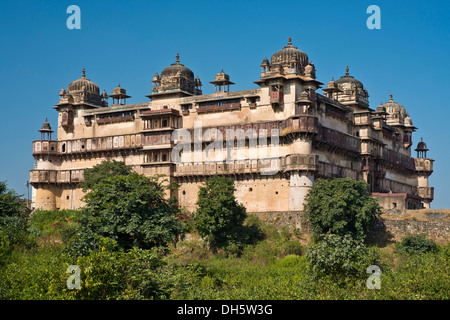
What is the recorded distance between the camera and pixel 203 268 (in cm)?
5269

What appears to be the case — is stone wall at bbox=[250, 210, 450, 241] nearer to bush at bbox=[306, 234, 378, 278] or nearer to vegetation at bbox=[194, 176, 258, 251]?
vegetation at bbox=[194, 176, 258, 251]

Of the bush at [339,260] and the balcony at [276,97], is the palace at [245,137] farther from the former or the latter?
the bush at [339,260]

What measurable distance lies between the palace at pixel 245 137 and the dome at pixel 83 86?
127 millimetres

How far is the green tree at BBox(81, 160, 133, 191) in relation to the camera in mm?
70188

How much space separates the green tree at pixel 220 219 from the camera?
60.4 m

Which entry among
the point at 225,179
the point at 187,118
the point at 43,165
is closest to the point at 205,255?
the point at 225,179

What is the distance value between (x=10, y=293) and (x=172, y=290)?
8417mm

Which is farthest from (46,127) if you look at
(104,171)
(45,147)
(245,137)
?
(245,137)

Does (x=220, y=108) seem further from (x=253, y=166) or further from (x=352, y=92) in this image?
(x=352, y=92)

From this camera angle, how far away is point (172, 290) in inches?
1623

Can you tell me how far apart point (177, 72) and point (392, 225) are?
84.5ft

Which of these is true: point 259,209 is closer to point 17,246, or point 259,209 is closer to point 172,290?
point 17,246

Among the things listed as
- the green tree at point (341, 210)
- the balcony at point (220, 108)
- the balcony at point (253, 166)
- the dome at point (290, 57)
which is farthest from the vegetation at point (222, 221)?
the dome at point (290, 57)

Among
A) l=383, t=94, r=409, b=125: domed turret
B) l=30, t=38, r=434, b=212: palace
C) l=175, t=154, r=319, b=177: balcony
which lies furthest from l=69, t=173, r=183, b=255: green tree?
l=383, t=94, r=409, b=125: domed turret
